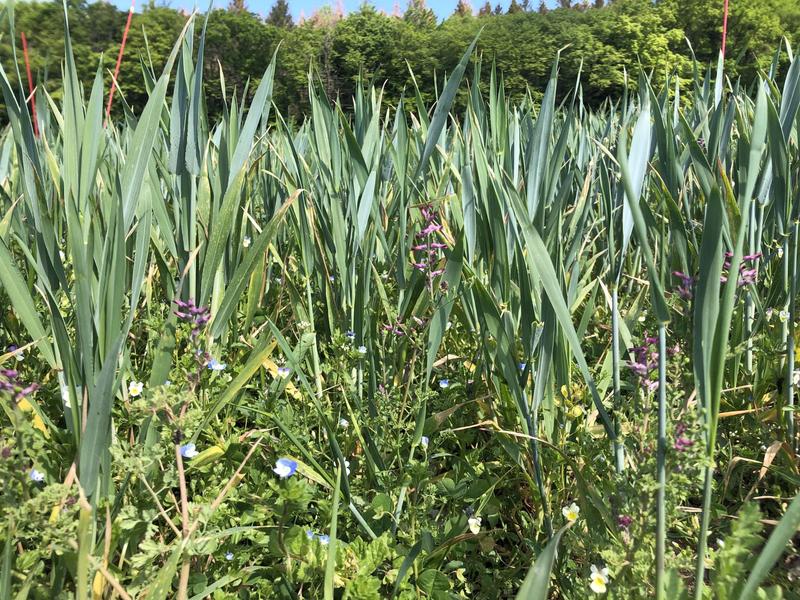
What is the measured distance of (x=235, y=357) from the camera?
4.03 ft

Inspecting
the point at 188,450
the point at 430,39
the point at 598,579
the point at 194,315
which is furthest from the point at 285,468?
the point at 430,39

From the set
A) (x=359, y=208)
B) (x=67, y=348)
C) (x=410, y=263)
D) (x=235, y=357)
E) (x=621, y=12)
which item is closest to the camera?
(x=67, y=348)

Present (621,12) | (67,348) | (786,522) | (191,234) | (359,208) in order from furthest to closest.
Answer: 1. (621,12)
2. (359,208)
3. (191,234)
4. (67,348)
5. (786,522)

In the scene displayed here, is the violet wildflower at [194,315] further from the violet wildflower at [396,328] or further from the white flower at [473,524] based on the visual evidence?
the white flower at [473,524]

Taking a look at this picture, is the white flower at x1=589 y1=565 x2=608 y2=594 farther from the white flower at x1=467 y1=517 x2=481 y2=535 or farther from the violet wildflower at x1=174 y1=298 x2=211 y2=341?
the violet wildflower at x1=174 y1=298 x2=211 y2=341

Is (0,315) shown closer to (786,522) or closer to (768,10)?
(786,522)

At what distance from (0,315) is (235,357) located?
0.43 m

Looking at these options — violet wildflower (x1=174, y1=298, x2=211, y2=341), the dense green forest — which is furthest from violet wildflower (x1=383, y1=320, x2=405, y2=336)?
the dense green forest

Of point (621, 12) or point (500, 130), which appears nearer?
point (500, 130)

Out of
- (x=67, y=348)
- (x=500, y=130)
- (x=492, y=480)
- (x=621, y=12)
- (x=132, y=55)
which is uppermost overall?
(x=621, y=12)

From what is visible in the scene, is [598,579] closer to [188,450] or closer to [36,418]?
[188,450]

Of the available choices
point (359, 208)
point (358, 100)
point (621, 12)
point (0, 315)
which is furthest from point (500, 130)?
point (621, 12)

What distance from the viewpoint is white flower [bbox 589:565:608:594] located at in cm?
63

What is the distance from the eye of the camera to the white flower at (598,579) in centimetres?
63
